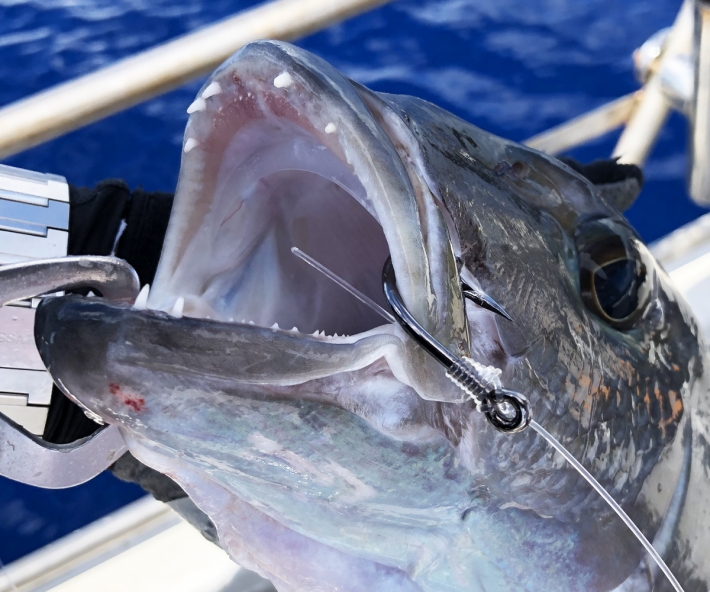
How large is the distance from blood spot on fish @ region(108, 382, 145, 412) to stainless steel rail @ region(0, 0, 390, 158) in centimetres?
113

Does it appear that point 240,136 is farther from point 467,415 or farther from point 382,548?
point 382,548

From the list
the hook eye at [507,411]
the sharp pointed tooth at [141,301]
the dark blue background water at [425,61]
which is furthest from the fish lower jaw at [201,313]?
the dark blue background water at [425,61]

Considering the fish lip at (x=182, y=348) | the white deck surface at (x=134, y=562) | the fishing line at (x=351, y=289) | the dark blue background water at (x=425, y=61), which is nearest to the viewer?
the fish lip at (x=182, y=348)

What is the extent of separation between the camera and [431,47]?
20.2 ft

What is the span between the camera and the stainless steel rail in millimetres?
1669

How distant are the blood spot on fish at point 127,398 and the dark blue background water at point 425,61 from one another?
4504 mm

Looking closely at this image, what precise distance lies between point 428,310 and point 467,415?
0.58 ft

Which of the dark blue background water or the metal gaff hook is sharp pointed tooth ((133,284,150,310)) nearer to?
the metal gaff hook

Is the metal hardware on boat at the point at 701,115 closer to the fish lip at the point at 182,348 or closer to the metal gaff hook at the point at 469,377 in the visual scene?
the metal gaff hook at the point at 469,377

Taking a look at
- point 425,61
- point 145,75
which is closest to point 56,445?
point 145,75

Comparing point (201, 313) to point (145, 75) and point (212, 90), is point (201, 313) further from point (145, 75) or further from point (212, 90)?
point (145, 75)

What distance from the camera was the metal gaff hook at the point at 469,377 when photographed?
716 millimetres

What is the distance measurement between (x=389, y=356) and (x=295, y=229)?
36 centimetres

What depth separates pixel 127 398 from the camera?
2.39ft
